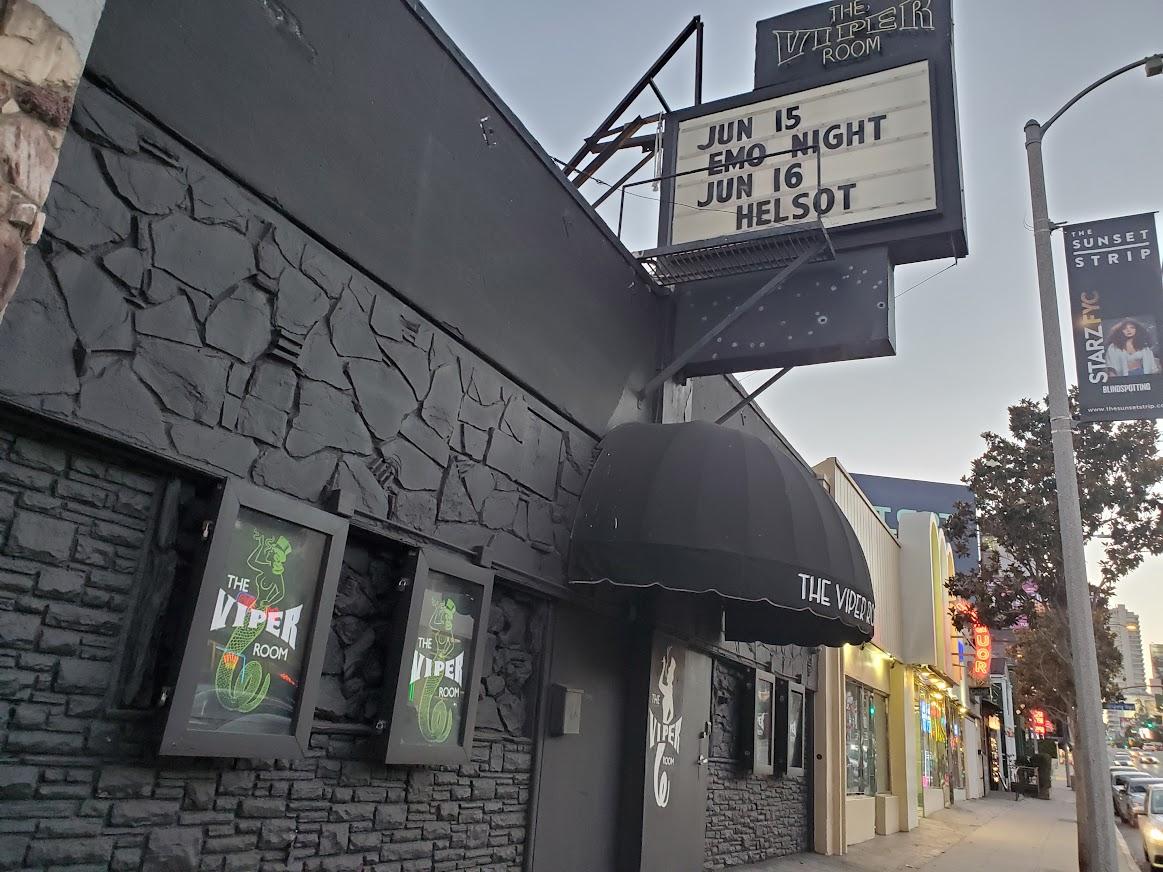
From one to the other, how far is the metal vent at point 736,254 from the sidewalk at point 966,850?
7.54 m

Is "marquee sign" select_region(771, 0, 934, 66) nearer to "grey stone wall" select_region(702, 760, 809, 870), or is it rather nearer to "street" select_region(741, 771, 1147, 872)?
"grey stone wall" select_region(702, 760, 809, 870)

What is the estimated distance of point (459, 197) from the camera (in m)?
6.27

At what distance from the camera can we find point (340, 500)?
4.94m

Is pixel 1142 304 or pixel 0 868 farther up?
pixel 1142 304

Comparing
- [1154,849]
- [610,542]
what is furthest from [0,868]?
[1154,849]

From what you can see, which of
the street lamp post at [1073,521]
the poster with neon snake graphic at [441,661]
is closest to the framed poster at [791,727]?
the street lamp post at [1073,521]

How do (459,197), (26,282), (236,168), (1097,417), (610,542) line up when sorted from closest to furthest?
1. (26,282)
2. (236,168)
3. (459,197)
4. (610,542)
5. (1097,417)

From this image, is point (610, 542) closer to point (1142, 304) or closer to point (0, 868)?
point (0, 868)

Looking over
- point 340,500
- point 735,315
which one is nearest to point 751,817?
point 735,315

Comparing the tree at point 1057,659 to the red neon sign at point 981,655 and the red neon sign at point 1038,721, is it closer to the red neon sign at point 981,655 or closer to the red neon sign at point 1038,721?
the red neon sign at point 981,655

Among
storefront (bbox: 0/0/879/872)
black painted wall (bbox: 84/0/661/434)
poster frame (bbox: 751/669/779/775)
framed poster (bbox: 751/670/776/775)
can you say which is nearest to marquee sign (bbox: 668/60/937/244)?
storefront (bbox: 0/0/879/872)

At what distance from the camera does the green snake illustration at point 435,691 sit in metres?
5.44

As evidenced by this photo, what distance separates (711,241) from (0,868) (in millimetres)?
7333

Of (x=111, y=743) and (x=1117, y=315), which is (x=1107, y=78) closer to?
(x=1117, y=315)
